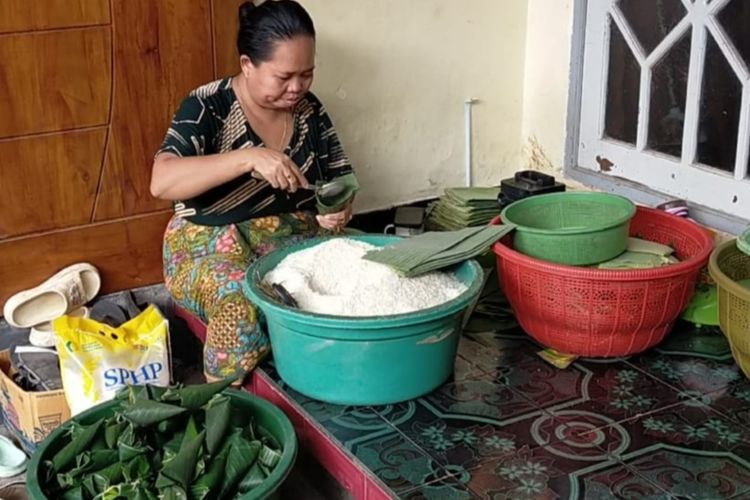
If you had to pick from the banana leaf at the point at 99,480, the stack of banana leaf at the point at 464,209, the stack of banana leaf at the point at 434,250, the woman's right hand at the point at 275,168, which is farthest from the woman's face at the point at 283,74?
the banana leaf at the point at 99,480

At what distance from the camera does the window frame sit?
7.98 feet

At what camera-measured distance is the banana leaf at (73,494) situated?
1685 millimetres

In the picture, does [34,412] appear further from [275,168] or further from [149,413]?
[275,168]

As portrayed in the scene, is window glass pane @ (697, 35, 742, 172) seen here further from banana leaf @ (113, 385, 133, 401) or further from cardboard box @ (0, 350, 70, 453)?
cardboard box @ (0, 350, 70, 453)

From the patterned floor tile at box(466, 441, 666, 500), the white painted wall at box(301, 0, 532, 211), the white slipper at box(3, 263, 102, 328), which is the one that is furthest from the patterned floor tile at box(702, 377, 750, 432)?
the white slipper at box(3, 263, 102, 328)

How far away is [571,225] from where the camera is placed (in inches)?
92.4

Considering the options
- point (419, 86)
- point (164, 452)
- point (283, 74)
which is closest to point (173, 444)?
point (164, 452)

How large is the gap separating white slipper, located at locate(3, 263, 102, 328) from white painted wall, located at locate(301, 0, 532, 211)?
2.83 ft

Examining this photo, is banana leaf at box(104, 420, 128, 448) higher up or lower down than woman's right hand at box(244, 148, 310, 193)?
lower down

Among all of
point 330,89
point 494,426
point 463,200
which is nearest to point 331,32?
point 330,89

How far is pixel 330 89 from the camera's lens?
2691mm

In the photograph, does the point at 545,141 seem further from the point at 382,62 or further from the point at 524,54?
the point at 382,62

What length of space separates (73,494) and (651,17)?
1939 mm

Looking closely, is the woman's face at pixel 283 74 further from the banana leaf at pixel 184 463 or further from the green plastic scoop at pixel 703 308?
the green plastic scoop at pixel 703 308
